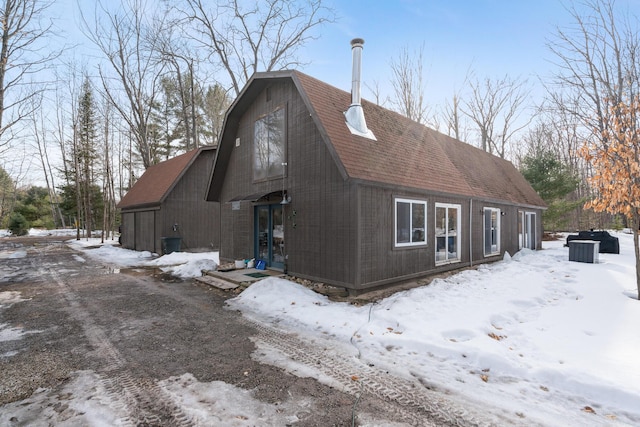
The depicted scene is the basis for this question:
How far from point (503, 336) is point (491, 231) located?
8.39 m

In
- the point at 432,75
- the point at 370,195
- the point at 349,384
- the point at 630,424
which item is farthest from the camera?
the point at 432,75

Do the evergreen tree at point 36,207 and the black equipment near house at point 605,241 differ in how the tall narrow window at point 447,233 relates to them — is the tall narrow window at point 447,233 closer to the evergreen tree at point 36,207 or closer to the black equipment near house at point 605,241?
the black equipment near house at point 605,241

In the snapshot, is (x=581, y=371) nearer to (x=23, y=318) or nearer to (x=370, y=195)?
(x=370, y=195)

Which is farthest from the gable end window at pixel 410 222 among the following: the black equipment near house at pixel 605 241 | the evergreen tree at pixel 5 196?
the evergreen tree at pixel 5 196

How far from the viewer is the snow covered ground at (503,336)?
312 centimetres

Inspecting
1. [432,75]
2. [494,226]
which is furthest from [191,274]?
[432,75]

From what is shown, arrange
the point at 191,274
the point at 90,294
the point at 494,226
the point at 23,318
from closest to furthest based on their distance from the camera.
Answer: the point at 23,318
the point at 90,294
the point at 191,274
the point at 494,226

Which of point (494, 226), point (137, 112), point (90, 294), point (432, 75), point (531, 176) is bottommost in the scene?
point (90, 294)

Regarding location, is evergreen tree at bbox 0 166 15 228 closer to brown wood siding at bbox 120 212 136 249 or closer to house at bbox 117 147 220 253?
brown wood siding at bbox 120 212 136 249

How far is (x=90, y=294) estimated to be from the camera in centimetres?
763

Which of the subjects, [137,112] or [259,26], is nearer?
[259,26]

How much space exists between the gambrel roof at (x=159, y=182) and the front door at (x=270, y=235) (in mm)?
7582

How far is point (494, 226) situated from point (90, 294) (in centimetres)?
1338

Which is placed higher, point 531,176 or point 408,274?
point 531,176
